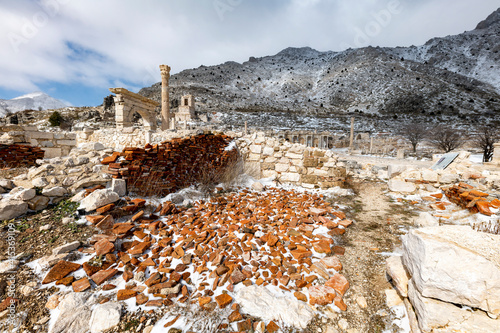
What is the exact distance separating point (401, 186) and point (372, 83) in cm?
5973

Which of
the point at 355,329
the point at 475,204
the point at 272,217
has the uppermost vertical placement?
the point at 475,204

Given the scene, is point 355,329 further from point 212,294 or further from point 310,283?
point 212,294

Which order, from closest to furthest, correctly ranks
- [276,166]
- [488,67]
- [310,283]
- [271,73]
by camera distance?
[310,283] < [276,166] < [488,67] < [271,73]

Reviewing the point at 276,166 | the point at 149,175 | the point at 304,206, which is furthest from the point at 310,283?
the point at 276,166

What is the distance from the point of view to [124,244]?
256 cm

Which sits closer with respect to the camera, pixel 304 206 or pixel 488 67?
pixel 304 206

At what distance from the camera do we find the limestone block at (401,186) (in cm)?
510

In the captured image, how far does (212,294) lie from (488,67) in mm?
95783

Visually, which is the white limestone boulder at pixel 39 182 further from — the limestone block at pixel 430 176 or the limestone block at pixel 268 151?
the limestone block at pixel 430 176

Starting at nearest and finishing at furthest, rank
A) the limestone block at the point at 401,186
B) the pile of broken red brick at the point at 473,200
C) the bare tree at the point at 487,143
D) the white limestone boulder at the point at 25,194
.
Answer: the white limestone boulder at the point at 25,194
the pile of broken red brick at the point at 473,200
the limestone block at the point at 401,186
the bare tree at the point at 487,143

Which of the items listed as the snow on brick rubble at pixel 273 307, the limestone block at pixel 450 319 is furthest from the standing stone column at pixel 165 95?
the limestone block at pixel 450 319

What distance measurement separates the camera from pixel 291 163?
614 cm

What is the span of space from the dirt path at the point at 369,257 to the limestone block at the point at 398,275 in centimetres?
13

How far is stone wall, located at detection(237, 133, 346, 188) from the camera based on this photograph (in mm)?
5848
